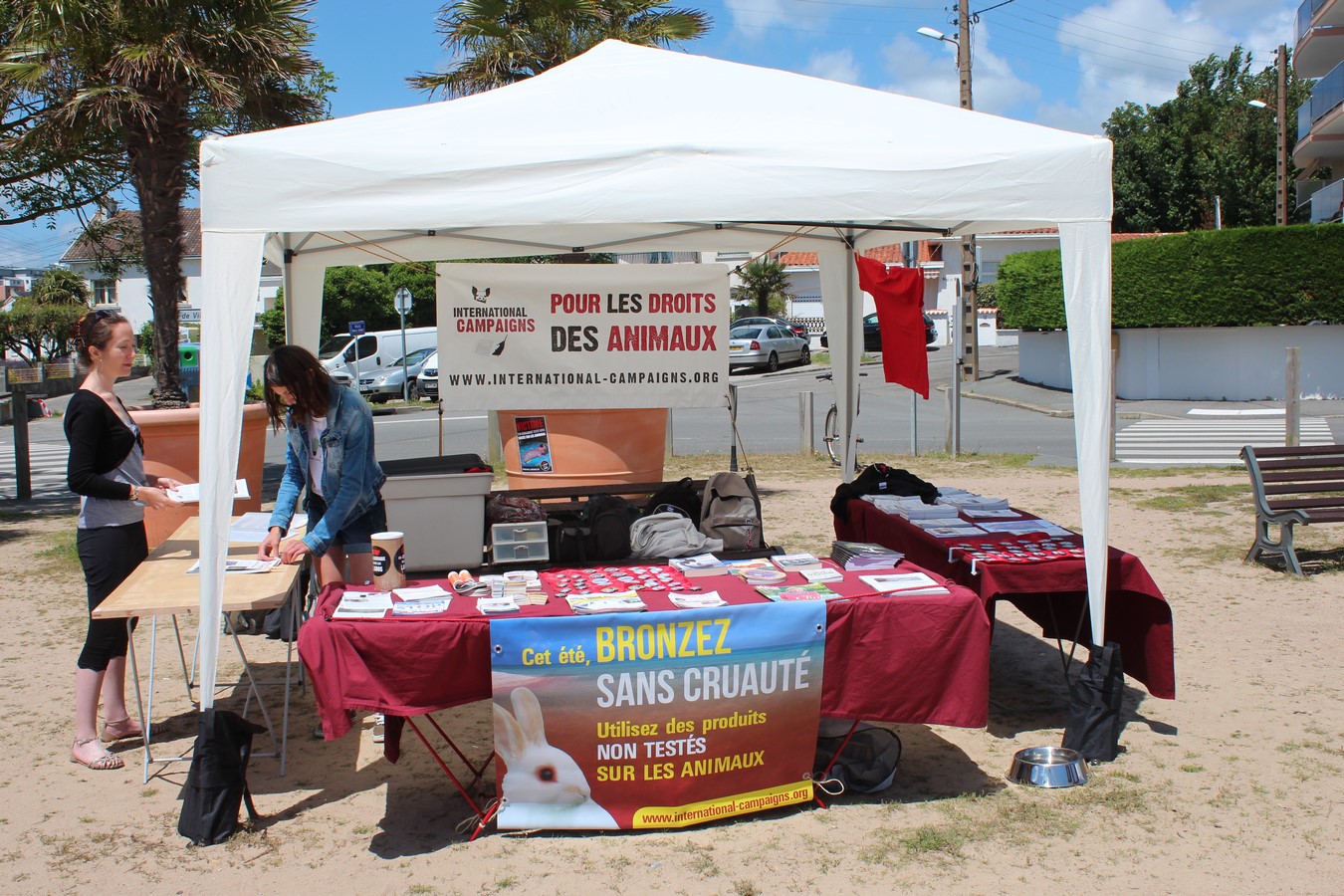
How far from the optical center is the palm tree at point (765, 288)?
3816cm

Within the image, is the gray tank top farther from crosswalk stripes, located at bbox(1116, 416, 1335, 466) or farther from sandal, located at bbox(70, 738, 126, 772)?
crosswalk stripes, located at bbox(1116, 416, 1335, 466)

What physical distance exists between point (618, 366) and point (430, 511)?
1950 millimetres

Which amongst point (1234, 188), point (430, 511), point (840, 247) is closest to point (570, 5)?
point (840, 247)

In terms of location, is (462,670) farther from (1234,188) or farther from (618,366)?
(1234,188)

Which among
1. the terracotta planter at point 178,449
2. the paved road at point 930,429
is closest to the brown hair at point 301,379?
the terracotta planter at point 178,449

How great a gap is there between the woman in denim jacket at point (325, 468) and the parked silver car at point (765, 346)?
973 inches

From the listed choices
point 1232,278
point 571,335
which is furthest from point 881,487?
point 1232,278

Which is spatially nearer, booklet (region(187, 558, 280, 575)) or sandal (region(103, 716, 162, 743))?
booklet (region(187, 558, 280, 575))

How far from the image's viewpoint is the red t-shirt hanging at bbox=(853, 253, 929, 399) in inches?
270

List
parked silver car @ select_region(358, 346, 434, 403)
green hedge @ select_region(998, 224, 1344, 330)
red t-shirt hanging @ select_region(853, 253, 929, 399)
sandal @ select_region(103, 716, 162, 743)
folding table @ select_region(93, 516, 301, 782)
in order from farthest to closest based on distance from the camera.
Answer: parked silver car @ select_region(358, 346, 434, 403) < green hedge @ select_region(998, 224, 1344, 330) < red t-shirt hanging @ select_region(853, 253, 929, 399) < sandal @ select_region(103, 716, 162, 743) < folding table @ select_region(93, 516, 301, 782)

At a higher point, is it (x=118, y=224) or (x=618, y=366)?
(x=118, y=224)

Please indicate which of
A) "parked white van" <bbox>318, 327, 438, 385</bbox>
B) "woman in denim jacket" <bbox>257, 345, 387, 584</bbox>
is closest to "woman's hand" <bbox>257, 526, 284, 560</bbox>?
"woman in denim jacket" <bbox>257, 345, 387, 584</bbox>

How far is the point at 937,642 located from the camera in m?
4.08

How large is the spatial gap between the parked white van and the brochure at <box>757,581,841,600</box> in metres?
22.9
